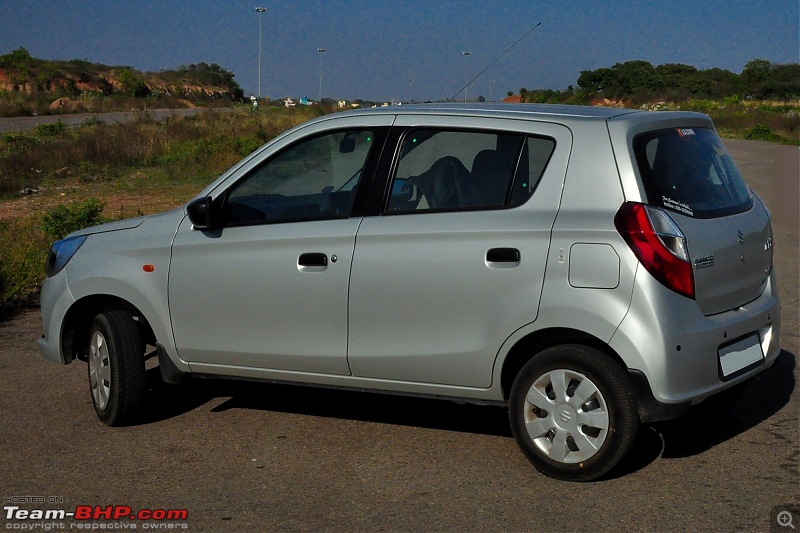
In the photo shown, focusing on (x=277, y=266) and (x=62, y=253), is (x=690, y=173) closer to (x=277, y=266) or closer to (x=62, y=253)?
(x=277, y=266)

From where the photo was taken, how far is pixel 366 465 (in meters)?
5.36

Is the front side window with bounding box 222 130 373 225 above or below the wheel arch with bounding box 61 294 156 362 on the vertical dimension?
above

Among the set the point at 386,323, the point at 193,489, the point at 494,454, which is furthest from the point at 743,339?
the point at 193,489

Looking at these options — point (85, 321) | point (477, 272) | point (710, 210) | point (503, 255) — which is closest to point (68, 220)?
point (85, 321)

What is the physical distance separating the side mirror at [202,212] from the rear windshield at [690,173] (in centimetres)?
239

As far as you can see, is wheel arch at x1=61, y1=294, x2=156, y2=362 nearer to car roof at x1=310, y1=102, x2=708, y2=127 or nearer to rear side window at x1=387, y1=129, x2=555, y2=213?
car roof at x1=310, y1=102, x2=708, y2=127

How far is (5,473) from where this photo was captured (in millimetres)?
5355

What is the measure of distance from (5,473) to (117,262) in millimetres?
1407

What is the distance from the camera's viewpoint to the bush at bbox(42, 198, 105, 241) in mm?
13078

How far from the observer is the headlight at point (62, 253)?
6.39 meters

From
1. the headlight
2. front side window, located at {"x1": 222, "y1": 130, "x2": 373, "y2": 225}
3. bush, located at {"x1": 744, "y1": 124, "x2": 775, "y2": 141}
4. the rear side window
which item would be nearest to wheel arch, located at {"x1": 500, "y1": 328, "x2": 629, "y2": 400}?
the rear side window

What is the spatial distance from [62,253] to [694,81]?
289ft

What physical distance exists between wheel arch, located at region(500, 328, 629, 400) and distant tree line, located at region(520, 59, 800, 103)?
212 feet

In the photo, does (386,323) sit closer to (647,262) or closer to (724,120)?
(647,262)
